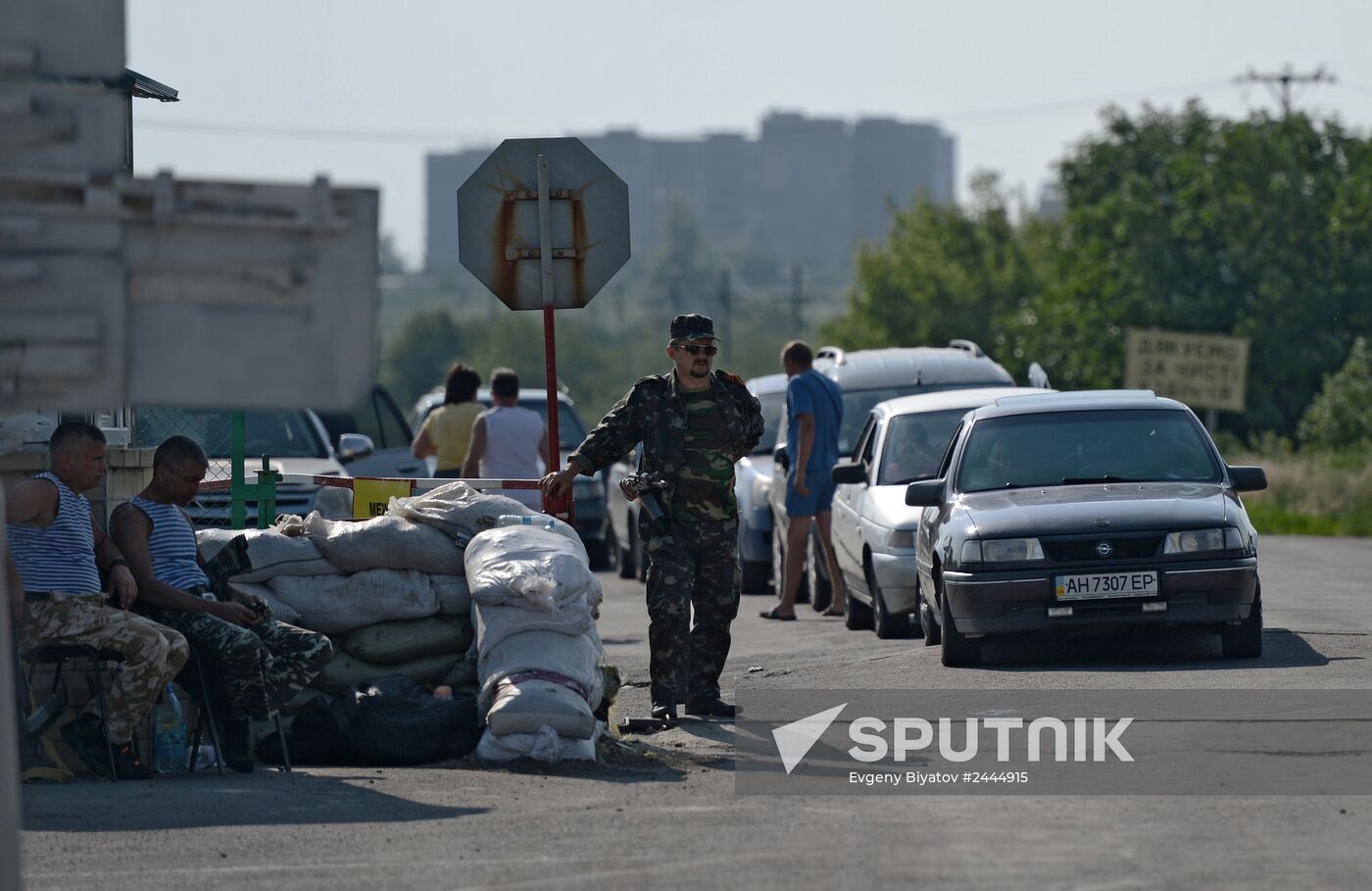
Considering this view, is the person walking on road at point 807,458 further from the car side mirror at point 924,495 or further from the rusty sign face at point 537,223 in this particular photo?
the rusty sign face at point 537,223

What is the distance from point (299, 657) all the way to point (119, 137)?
14.6ft

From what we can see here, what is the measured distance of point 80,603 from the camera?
9.08 meters

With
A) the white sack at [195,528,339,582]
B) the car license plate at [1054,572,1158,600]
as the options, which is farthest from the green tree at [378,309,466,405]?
the white sack at [195,528,339,582]

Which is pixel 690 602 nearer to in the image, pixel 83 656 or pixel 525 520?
pixel 525 520

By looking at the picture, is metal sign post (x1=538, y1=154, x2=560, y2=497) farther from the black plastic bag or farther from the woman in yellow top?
the woman in yellow top

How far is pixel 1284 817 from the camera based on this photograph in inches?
291

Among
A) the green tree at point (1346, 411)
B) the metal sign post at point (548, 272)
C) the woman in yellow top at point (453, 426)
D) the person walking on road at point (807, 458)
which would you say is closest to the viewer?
the metal sign post at point (548, 272)

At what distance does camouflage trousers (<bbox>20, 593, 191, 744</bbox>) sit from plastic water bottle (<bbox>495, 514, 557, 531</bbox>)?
195 centimetres

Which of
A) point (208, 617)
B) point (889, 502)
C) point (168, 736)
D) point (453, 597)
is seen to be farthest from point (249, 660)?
point (889, 502)

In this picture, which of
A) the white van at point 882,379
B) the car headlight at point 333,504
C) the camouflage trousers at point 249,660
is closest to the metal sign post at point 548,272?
the camouflage trousers at point 249,660

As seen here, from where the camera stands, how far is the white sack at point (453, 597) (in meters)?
10.3

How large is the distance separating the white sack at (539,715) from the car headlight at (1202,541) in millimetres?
4016

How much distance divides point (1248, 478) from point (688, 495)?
358 cm

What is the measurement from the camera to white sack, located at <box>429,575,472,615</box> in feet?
33.9
